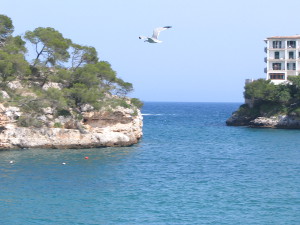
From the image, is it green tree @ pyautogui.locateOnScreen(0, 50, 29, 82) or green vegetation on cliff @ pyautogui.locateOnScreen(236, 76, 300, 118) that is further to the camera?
green vegetation on cliff @ pyautogui.locateOnScreen(236, 76, 300, 118)

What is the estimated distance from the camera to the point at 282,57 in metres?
88.2

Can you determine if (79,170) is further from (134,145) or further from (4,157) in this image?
(134,145)

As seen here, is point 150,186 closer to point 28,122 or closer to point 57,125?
point 57,125

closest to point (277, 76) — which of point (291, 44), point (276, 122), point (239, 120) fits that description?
point (291, 44)

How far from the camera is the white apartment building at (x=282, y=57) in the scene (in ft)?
288

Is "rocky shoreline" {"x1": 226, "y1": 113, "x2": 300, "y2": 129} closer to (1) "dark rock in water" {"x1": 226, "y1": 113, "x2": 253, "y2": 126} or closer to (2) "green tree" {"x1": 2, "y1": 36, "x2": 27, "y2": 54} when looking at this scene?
(1) "dark rock in water" {"x1": 226, "y1": 113, "x2": 253, "y2": 126}

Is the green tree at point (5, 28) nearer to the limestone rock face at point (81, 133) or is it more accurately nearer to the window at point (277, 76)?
the limestone rock face at point (81, 133)

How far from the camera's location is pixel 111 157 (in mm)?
41312

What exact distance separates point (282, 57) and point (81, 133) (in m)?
52.7

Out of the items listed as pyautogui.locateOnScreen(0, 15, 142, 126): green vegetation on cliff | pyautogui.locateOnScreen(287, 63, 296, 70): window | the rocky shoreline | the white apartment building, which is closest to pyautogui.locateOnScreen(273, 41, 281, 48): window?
the white apartment building

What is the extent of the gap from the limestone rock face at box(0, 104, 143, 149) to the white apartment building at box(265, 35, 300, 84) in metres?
44.7

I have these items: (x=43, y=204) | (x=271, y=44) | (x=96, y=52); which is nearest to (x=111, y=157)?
(x=43, y=204)

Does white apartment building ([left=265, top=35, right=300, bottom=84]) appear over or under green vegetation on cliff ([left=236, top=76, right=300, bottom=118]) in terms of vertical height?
over

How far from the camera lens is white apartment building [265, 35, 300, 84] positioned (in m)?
87.8
